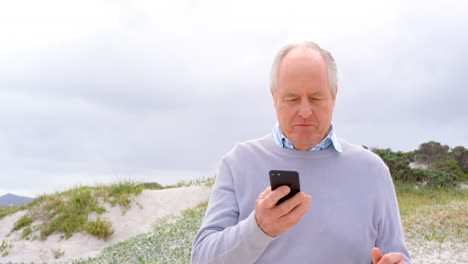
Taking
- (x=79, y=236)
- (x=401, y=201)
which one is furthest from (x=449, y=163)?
(x=79, y=236)

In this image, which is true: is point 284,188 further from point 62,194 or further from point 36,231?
point 62,194

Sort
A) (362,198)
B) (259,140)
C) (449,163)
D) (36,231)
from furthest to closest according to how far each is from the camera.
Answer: (449,163) < (36,231) < (259,140) < (362,198)

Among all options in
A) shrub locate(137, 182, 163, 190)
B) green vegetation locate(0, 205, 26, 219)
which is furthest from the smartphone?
green vegetation locate(0, 205, 26, 219)

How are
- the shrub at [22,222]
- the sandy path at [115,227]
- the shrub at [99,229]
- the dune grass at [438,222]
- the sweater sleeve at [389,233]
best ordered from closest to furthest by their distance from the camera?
the sweater sleeve at [389,233] → the dune grass at [438,222] → the sandy path at [115,227] → the shrub at [99,229] → the shrub at [22,222]

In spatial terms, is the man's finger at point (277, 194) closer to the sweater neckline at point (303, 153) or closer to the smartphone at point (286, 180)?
the smartphone at point (286, 180)

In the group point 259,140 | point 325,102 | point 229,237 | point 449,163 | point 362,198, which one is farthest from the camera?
point 449,163

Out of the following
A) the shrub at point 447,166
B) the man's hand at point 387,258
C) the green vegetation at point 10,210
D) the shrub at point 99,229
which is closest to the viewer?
the man's hand at point 387,258

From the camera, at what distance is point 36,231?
48.7 feet

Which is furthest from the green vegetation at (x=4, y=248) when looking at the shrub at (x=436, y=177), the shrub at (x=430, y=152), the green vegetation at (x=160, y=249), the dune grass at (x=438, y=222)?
the shrub at (x=430, y=152)

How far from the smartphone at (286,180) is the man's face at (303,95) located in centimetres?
56

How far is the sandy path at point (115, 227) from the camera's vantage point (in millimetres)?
12984

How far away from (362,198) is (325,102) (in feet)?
2.21

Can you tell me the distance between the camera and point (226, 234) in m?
2.26

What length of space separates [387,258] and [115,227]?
43.1 ft
